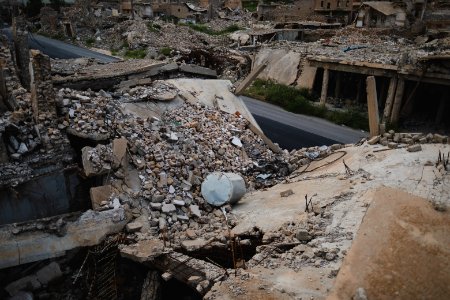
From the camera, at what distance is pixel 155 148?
8758 mm

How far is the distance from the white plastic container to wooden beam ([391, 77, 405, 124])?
10578 mm

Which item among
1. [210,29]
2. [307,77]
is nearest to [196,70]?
[307,77]

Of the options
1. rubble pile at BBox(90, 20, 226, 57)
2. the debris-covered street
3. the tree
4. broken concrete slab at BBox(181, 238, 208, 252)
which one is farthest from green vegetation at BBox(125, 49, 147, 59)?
broken concrete slab at BBox(181, 238, 208, 252)

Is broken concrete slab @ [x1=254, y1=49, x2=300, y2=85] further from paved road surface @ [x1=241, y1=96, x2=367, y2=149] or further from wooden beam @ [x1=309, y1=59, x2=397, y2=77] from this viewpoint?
paved road surface @ [x1=241, y1=96, x2=367, y2=149]

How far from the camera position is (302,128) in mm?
15430

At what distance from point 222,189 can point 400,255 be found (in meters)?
3.89

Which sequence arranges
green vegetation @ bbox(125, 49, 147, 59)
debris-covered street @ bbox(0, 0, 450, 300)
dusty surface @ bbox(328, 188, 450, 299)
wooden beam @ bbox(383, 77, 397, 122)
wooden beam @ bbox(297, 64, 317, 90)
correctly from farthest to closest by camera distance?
green vegetation @ bbox(125, 49, 147, 59) < wooden beam @ bbox(297, 64, 317, 90) < wooden beam @ bbox(383, 77, 397, 122) < debris-covered street @ bbox(0, 0, 450, 300) < dusty surface @ bbox(328, 188, 450, 299)

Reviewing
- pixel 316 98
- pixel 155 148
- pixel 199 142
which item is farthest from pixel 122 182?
pixel 316 98

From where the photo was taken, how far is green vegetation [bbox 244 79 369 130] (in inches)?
641

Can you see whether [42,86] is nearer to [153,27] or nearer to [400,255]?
[400,255]

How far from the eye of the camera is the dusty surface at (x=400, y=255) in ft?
14.6

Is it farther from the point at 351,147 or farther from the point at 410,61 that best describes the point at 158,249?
the point at 410,61

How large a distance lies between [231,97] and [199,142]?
343 cm

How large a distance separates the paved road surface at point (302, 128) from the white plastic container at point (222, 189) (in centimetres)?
622
